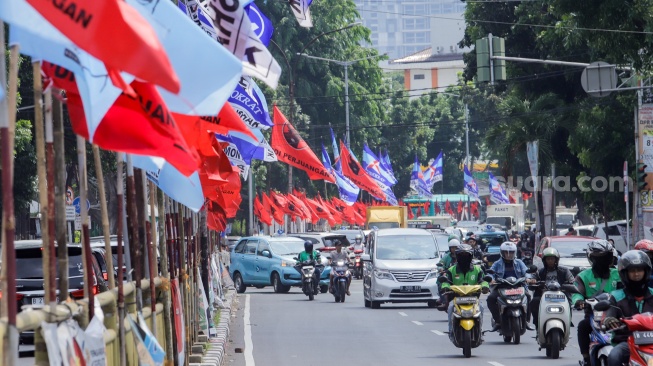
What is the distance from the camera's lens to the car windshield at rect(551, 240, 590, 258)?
3059 centimetres

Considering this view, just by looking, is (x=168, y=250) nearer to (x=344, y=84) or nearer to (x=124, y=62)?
(x=124, y=62)

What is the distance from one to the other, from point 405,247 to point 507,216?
206ft

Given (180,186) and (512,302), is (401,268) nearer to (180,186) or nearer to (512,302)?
(512,302)

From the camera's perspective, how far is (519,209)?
313 feet

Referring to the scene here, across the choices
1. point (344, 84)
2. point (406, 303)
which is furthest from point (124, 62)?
point (344, 84)

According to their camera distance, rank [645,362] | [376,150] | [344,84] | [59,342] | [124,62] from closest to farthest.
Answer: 1. [124,62]
2. [59,342]
3. [645,362]
4. [344,84]
5. [376,150]

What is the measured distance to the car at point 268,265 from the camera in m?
39.3

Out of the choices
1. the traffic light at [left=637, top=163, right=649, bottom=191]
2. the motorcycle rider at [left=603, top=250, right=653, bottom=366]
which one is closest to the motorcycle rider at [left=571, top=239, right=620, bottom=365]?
the motorcycle rider at [left=603, top=250, right=653, bottom=366]

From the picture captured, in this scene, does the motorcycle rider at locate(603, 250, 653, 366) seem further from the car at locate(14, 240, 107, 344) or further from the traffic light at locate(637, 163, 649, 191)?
the traffic light at locate(637, 163, 649, 191)

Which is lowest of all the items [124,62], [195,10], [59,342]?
[59,342]

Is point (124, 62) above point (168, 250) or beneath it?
above

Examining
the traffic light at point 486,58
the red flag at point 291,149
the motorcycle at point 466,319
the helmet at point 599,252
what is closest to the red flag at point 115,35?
the helmet at point 599,252

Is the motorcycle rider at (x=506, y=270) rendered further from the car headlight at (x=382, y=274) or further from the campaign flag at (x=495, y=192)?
the campaign flag at (x=495, y=192)

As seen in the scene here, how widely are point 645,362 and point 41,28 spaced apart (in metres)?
5.70
